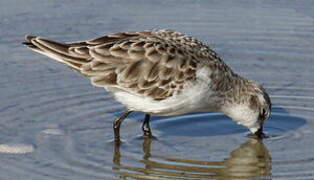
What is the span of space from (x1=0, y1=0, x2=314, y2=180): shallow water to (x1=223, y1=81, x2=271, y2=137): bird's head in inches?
9.2

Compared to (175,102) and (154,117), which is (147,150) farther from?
(154,117)

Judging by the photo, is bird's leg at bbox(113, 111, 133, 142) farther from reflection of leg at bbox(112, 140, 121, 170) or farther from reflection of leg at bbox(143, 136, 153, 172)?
reflection of leg at bbox(143, 136, 153, 172)

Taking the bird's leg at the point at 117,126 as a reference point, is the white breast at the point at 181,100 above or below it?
above

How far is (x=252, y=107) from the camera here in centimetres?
1153

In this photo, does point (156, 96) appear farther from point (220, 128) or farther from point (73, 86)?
point (73, 86)

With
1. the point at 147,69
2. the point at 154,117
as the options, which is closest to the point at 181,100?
the point at 147,69

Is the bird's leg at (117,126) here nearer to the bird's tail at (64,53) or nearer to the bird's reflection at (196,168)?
the bird's reflection at (196,168)

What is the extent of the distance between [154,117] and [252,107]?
147 centimetres

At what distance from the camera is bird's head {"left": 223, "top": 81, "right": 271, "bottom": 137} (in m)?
11.5

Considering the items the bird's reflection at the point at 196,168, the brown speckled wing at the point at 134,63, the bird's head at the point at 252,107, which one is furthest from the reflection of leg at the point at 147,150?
the bird's head at the point at 252,107

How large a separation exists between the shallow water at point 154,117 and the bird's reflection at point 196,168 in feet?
0.05

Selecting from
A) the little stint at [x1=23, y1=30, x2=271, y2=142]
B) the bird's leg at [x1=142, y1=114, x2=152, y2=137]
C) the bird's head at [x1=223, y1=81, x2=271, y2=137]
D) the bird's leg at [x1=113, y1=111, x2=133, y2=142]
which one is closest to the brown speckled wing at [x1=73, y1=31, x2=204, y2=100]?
the little stint at [x1=23, y1=30, x2=271, y2=142]

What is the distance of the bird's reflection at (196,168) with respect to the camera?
33.2 feet

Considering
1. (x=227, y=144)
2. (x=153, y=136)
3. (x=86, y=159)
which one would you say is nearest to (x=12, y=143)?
(x=86, y=159)
